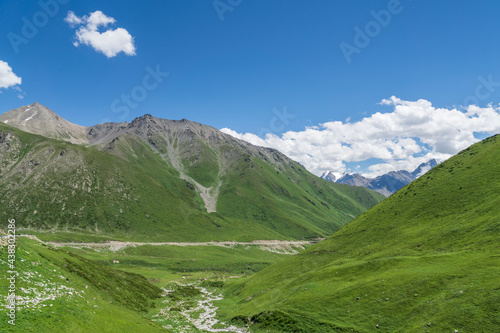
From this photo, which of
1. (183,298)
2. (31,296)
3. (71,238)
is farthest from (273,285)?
(71,238)

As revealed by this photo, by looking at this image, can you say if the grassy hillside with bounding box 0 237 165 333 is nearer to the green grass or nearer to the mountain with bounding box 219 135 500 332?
the mountain with bounding box 219 135 500 332

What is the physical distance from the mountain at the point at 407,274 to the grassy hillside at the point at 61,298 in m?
23.7

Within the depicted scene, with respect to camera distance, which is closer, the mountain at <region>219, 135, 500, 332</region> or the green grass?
the mountain at <region>219, 135, 500, 332</region>

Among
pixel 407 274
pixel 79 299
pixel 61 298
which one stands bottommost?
pixel 79 299

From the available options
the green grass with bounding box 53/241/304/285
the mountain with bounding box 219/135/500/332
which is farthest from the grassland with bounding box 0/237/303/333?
the green grass with bounding box 53/241/304/285

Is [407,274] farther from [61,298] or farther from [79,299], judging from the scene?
[61,298]

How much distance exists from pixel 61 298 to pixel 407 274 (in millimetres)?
53541

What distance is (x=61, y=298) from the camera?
1362 inches

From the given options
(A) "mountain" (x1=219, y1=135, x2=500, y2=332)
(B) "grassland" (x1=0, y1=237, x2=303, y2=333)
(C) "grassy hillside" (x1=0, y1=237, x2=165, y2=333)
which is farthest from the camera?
(A) "mountain" (x1=219, y1=135, x2=500, y2=332)

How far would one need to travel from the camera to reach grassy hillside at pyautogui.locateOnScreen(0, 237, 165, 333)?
27652mm

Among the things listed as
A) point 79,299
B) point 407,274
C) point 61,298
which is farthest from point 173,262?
point 407,274

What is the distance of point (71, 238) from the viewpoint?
193 m

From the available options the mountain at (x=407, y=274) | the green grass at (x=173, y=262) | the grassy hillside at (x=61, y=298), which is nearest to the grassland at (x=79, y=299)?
the grassy hillside at (x=61, y=298)

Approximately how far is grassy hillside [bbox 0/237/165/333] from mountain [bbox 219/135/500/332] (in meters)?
23.7
